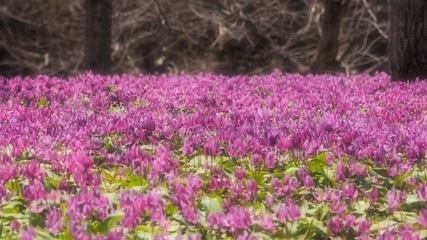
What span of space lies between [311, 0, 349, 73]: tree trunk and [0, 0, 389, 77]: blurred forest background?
58 centimetres

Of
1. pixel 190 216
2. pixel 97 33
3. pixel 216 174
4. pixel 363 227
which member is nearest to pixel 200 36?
pixel 97 33

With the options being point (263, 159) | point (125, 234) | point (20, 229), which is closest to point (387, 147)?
point (263, 159)

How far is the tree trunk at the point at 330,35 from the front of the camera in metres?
12.7

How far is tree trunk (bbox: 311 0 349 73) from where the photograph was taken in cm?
1273

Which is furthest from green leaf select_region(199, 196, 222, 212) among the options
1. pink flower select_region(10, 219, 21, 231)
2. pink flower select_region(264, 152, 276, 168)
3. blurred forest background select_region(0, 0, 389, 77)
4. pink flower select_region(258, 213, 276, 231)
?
blurred forest background select_region(0, 0, 389, 77)

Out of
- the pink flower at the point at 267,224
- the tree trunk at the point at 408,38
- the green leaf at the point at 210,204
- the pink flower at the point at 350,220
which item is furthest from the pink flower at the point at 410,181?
the tree trunk at the point at 408,38

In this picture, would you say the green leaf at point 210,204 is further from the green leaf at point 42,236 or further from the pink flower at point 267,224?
the green leaf at point 42,236

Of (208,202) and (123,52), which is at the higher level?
(123,52)

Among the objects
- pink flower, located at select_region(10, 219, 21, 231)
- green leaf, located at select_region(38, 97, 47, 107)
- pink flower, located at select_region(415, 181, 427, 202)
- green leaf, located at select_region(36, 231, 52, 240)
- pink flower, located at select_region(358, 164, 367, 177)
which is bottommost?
green leaf, located at select_region(36, 231, 52, 240)

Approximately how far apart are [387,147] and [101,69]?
8.60 metres

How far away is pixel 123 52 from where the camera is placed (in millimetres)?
20062

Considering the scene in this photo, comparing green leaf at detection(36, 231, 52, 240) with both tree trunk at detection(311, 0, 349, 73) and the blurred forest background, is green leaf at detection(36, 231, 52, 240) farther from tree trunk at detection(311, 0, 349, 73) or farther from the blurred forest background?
the blurred forest background

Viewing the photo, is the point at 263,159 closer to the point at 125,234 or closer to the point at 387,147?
the point at 387,147

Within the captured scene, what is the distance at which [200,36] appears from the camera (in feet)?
62.4
